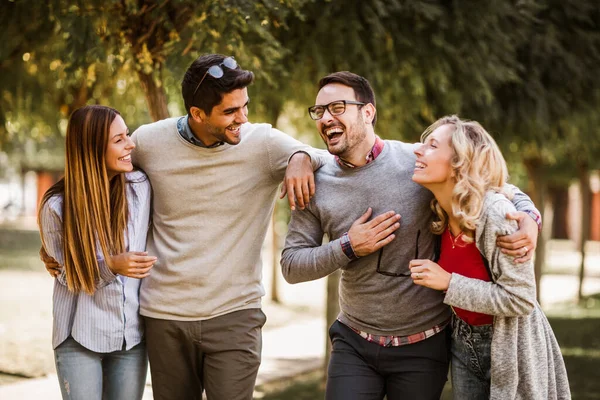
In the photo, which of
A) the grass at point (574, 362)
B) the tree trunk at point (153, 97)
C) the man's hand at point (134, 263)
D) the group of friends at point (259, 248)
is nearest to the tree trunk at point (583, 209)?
the grass at point (574, 362)

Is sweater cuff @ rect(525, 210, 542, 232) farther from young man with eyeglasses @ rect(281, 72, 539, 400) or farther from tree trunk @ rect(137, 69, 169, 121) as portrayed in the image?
tree trunk @ rect(137, 69, 169, 121)

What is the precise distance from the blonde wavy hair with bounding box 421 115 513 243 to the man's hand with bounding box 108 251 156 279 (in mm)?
1340

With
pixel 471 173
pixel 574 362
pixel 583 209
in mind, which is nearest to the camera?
pixel 471 173

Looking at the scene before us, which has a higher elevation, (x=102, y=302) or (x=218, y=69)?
(x=218, y=69)

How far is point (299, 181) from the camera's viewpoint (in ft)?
12.4

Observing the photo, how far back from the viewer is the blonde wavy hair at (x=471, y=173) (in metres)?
3.51

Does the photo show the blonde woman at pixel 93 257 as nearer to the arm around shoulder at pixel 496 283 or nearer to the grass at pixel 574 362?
the arm around shoulder at pixel 496 283

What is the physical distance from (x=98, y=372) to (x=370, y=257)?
4.57 feet

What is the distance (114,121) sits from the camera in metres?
3.85

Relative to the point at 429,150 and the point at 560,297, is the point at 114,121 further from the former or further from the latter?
the point at 560,297

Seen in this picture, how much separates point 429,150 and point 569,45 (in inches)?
218

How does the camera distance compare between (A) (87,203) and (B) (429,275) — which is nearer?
(B) (429,275)

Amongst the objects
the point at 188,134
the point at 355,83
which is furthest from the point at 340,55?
the point at 188,134

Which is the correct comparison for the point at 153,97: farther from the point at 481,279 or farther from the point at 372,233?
the point at 481,279
